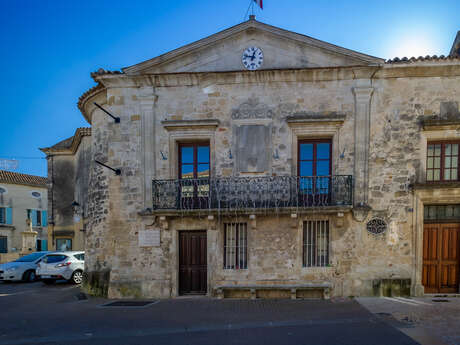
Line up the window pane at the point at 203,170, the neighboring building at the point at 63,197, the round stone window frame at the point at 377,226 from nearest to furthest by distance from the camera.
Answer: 1. the round stone window frame at the point at 377,226
2. the window pane at the point at 203,170
3. the neighboring building at the point at 63,197

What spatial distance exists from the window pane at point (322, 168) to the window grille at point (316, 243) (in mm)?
1430

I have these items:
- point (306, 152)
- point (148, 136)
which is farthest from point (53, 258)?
point (306, 152)

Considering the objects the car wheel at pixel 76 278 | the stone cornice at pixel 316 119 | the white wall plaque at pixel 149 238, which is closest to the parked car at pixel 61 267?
the car wheel at pixel 76 278

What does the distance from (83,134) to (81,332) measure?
1094 centimetres

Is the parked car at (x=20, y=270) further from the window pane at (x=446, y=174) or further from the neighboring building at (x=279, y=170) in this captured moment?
the window pane at (x=446, y=174)

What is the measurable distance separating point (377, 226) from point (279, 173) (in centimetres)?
321

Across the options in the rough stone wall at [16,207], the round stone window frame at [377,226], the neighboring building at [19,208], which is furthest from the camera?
the rough stone wall at [16,207]

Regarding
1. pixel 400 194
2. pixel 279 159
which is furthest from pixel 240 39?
pixel 400 194

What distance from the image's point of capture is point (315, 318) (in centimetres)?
707

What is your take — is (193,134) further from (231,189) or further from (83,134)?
(83,134)

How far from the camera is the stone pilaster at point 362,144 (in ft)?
29.8

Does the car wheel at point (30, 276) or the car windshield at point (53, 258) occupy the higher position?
the car windshield at point (53, 258)

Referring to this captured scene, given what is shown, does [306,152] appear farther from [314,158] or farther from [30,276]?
[30,276]

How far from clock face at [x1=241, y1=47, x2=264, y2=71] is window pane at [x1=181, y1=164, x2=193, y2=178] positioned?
11.6 feet
